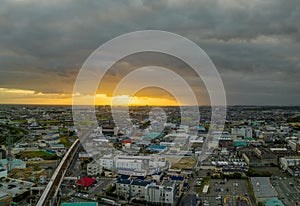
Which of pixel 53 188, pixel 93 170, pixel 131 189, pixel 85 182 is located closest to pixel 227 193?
pixel 131 189

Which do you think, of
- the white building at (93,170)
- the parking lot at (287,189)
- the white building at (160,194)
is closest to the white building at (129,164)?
the white building at (93,170)

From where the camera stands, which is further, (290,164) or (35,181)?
(290,164)

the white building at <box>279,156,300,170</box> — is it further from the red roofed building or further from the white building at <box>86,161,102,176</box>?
the red roofed building

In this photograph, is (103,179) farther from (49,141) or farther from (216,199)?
(49,141)

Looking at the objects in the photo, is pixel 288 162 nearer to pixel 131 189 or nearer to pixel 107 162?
pixel 131 189

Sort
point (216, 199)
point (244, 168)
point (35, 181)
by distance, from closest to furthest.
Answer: point (216, 199), point (35, 181), point (244, 168)

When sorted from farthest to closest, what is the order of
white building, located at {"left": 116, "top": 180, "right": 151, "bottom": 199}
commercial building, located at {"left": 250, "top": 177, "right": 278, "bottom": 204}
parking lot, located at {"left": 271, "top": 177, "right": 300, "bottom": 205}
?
white building, located at {"left": 116, "top": 180, "right": 151, "bottom": 199}, parking lot, located at {"left": 271, "top": 177, "right": 300, "bottom": 205}, commercial building, located at {"left": 250, "top": 177, "right": 278, "bottom": 204}

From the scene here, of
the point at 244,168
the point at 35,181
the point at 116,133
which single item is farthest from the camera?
the point at 116,133

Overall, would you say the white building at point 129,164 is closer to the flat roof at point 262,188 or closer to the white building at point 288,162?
the flat roof at point 262,188

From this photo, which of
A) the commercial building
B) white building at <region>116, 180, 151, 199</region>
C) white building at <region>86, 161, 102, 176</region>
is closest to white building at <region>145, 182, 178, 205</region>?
white building at <region>116, 180, 151, 199</region>

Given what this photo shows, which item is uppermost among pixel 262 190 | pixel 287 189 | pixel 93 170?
pixel 93 170

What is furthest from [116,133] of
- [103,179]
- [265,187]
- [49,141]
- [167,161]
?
[265,187]
